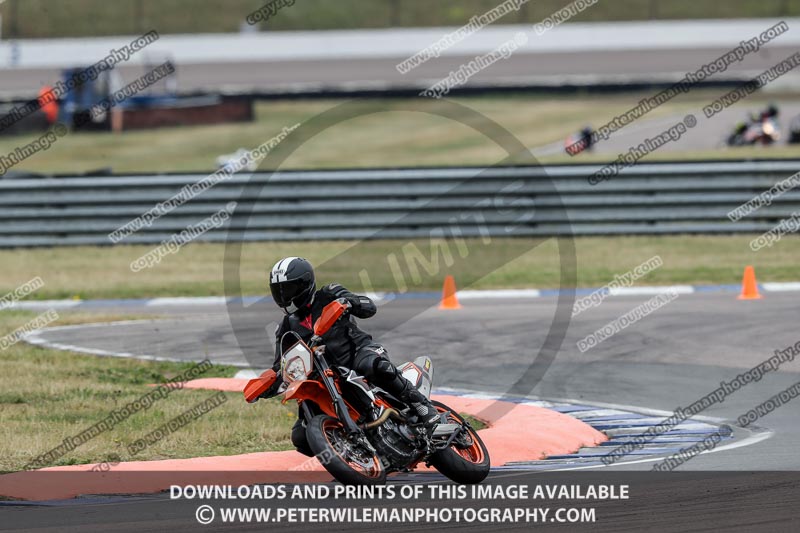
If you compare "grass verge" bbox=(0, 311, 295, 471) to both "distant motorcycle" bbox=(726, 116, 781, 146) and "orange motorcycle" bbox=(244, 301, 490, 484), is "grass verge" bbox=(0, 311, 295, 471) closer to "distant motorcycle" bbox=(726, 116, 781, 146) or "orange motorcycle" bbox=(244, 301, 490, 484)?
"orange motorcycle" bbox=(244, 301, 490, 484)

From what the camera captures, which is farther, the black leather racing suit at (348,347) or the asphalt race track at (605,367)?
the black leather racing suit at (348,347)

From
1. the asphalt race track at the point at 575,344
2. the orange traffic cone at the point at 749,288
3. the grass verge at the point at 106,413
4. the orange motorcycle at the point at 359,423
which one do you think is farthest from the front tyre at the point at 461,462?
the orange traffic cone at the point at 749,288

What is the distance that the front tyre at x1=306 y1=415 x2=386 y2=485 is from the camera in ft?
23.8

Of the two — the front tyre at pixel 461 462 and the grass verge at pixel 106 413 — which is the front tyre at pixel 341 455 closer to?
the front tyre at pixel 461 462

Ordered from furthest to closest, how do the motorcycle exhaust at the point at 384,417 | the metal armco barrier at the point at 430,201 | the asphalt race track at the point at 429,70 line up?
the asphalt race track at the point at 429,70 → the metal armco barrier at the point at 430,201 → the motorcycle exhaust at the point at 384,417

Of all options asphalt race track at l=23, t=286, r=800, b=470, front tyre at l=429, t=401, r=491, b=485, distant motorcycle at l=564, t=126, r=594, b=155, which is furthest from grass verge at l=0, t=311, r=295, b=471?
distant motorcycle at l=564, t=126, r=594, b=155

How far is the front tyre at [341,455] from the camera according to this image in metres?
7.26

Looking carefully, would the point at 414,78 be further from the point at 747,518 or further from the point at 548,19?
the point at 747,518

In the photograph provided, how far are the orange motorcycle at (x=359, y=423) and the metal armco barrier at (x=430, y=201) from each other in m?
11.5

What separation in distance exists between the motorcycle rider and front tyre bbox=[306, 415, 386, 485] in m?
0.28

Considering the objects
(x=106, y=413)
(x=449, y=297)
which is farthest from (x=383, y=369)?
(x=449, y=297)

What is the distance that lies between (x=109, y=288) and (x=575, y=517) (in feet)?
41.4

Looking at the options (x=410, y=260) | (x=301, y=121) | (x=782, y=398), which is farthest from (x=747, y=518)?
(x=301, y=121)

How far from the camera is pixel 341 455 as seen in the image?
7.36 metres
